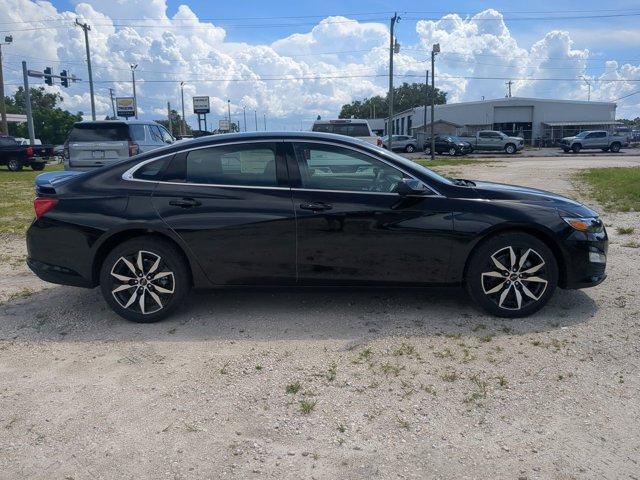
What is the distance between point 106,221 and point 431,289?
2.78 metres

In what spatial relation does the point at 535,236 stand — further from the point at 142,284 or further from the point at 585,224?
the point at 142,284

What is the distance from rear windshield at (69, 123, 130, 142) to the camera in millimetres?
12945

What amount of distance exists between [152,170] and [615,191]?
475 inches

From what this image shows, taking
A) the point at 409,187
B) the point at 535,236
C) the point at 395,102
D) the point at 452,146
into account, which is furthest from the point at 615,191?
the point at 395,102

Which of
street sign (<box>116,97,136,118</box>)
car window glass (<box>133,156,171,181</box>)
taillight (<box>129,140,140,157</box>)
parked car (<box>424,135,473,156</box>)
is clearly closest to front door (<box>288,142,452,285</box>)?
car window glass (<box>133,156,171,181</box>)

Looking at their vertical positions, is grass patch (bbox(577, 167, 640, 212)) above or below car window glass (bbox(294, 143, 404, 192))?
below

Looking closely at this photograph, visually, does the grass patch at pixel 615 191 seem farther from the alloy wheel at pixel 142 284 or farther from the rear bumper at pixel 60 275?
the rear bumper at pixel 60 275

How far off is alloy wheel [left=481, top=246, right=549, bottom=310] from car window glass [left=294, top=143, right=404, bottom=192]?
1077mm

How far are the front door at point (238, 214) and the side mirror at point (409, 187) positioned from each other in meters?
0.90

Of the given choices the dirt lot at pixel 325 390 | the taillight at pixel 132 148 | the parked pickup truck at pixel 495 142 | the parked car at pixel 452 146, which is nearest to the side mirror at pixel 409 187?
the dirt lot at pixel 325 390

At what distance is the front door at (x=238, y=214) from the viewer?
4523mm

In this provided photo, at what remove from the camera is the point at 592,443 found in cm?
287

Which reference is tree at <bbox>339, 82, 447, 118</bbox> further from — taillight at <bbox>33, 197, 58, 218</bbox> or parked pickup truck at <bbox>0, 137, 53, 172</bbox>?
taillight at <bbox>33, 197, 58, 218</bbox>

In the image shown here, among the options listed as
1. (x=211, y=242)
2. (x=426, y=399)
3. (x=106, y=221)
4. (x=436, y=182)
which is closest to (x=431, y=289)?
(x=436, y=182)
